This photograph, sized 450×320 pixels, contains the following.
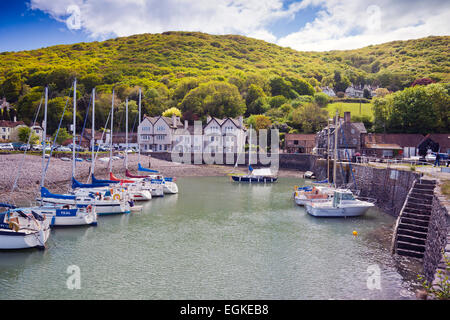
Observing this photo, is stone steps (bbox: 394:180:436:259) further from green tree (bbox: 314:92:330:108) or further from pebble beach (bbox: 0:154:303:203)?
green tree (bbox: 314:92:330:108)

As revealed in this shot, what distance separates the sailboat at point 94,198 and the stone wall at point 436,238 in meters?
23.0

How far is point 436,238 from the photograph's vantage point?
1680 centimetres

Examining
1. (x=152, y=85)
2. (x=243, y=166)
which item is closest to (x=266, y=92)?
(x=152, y=85)

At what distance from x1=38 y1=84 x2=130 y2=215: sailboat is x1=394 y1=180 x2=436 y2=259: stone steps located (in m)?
22.2

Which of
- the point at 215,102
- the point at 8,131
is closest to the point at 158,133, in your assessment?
the point at 215,102

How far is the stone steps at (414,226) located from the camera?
1941cm

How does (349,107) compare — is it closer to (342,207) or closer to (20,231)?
(342,207)

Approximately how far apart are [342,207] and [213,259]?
50.0ft

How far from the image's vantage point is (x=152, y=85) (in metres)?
135

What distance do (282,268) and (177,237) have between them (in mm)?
8729

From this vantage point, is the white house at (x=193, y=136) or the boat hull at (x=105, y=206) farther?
the white house at (x=193, y=136)

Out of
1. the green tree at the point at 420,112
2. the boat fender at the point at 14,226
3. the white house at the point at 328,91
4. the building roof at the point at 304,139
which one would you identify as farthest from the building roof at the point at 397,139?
the white house at the point at 328,91
